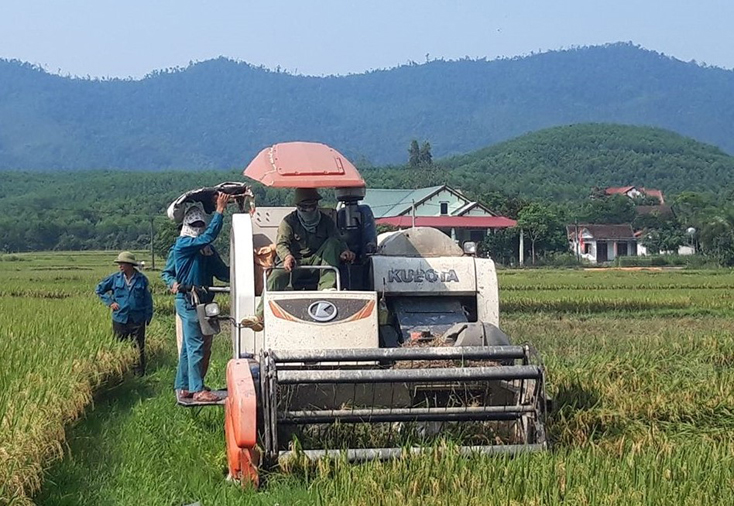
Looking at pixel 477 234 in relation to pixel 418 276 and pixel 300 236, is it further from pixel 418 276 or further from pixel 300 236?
Result: pixel 300 236

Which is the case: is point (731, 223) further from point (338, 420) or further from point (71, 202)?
point (71, 202)

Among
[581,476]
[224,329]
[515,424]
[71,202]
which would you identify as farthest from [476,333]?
[71,202]

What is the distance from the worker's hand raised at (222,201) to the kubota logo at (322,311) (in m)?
1.58

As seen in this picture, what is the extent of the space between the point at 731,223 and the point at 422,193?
62.0 feet

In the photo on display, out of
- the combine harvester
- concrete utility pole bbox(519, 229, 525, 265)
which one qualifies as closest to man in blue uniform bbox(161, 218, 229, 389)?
the combine harvester

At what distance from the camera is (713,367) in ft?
37.7

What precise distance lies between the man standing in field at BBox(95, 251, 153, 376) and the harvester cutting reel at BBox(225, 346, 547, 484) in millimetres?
4954

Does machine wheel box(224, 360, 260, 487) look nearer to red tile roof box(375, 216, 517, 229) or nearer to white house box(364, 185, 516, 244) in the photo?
white house box(364, 185, 516, 244)

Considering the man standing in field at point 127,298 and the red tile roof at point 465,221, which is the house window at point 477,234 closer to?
the red tile roof at point 465,221

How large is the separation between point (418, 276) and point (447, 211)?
56553 millimetres

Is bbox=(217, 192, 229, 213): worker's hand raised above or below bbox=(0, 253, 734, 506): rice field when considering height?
above

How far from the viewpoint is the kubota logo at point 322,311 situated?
7742mm

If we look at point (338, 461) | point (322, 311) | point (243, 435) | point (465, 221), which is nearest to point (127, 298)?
point (322, 311)

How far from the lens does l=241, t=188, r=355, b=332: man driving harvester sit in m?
8.51
